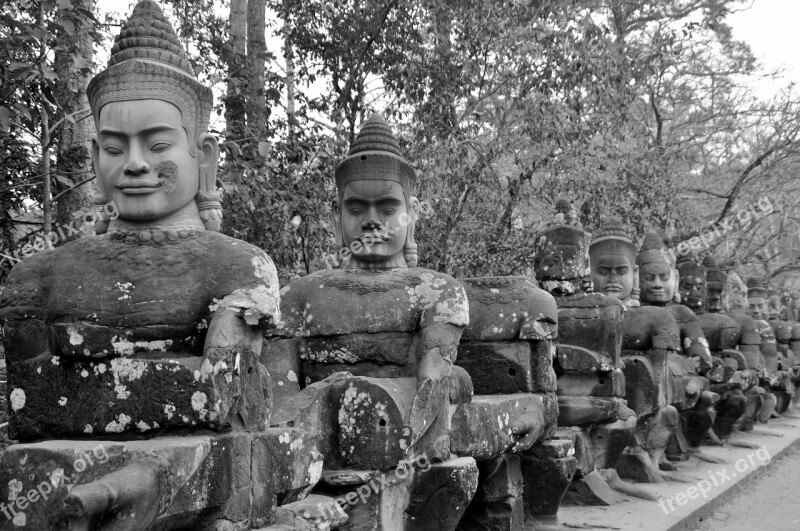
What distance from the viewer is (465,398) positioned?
486 cm

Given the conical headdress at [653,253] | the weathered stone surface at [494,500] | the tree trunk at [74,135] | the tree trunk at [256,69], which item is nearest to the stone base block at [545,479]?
the weathered stone surface at [494,500]

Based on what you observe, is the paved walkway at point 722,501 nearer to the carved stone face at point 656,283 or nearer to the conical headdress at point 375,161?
the carved stone face at point 656,283

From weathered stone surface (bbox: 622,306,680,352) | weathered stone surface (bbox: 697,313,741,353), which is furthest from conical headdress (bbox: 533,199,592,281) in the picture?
weathered stone surface (bbox: 697,313,741,353)

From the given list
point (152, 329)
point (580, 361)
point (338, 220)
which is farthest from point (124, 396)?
point (580, 361)

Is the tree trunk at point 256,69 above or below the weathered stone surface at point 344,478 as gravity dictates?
above

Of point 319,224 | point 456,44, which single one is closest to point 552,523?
point 319,224

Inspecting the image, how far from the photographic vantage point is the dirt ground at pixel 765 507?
7645 mm

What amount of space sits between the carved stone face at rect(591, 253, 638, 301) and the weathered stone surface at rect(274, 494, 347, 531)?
5.68 m

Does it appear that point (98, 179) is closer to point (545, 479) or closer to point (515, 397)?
point (515, 397)

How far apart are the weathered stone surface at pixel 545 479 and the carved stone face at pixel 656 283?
415 cm

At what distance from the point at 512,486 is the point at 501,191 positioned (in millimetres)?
4895

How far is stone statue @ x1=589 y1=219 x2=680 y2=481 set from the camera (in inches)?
337

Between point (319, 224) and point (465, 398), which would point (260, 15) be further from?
point (465, 398)

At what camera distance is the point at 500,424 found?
5266 mm
